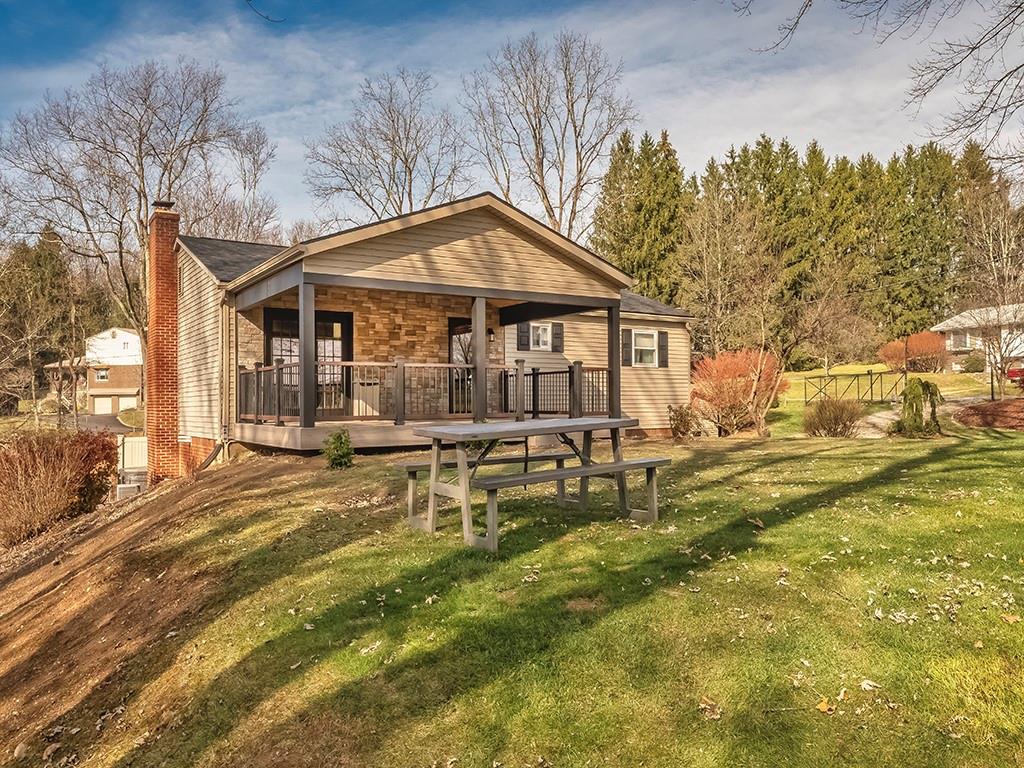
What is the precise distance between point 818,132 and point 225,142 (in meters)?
36.6

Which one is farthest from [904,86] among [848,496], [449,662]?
[449,662]

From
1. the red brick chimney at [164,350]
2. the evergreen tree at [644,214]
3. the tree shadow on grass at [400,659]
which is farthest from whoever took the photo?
the evergreen tree at [644,214]

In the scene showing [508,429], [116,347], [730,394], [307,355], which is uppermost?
[116,347]

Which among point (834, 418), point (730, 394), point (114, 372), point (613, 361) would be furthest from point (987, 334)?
point (114, 372)

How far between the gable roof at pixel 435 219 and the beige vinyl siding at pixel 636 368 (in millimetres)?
4103

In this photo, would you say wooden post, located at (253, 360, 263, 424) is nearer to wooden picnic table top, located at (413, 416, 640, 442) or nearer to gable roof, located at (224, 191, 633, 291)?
gable roof, located at (224, 191, 633, 291)

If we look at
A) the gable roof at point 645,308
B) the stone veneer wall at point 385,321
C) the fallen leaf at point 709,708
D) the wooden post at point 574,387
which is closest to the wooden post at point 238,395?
the stone veneer wall at point 385,321

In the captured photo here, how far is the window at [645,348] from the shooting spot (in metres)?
21.8

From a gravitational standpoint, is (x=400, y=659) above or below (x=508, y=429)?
below

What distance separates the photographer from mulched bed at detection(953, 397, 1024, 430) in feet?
66.9

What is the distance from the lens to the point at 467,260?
14164 millimetres

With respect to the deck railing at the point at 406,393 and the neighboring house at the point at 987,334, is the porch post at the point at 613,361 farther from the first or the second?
the neighboring house at the point at 987,334

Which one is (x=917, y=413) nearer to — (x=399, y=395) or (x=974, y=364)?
(x=399, y=395)

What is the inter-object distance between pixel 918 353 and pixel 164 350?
41831mm
